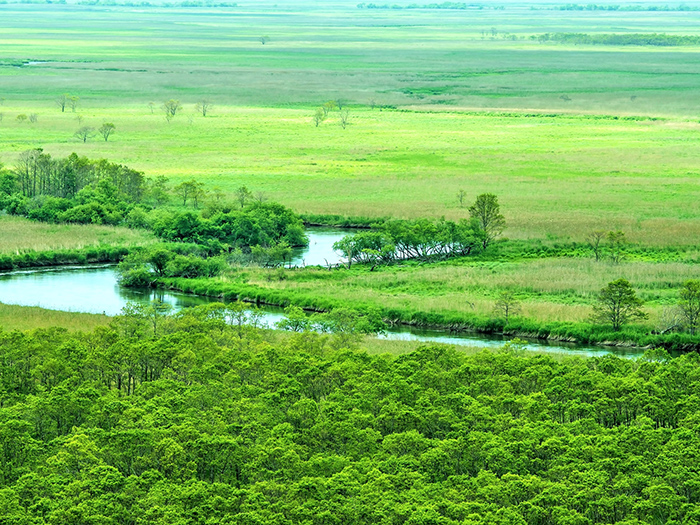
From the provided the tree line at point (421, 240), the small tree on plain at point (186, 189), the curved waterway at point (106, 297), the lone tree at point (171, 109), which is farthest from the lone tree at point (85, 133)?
the tree line at point (421, 240)

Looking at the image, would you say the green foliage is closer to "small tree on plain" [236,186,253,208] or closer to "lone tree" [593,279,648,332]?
"small tree on plain" [236,186,253,208]

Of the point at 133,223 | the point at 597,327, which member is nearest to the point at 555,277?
the point at 597,327

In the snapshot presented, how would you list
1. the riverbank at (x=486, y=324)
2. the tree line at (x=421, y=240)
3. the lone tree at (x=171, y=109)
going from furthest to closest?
the lone tree at (x=171, y=109), the tree line at (x=421, y=240), the riverbank at (x=486, y=324)

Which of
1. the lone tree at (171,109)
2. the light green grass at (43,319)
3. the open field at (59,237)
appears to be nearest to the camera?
the light green grass at (43,319)

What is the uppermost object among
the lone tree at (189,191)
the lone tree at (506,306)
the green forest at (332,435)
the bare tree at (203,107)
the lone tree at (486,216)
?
the bare tree at (203,107)

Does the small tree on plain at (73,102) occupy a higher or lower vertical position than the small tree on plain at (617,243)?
higher

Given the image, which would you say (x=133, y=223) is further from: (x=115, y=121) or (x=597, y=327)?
(x=115, y=121)

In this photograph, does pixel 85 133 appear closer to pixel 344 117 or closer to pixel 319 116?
pixel 319 116

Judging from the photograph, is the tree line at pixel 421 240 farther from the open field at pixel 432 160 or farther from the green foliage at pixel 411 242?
the open field at pixel 432 160
